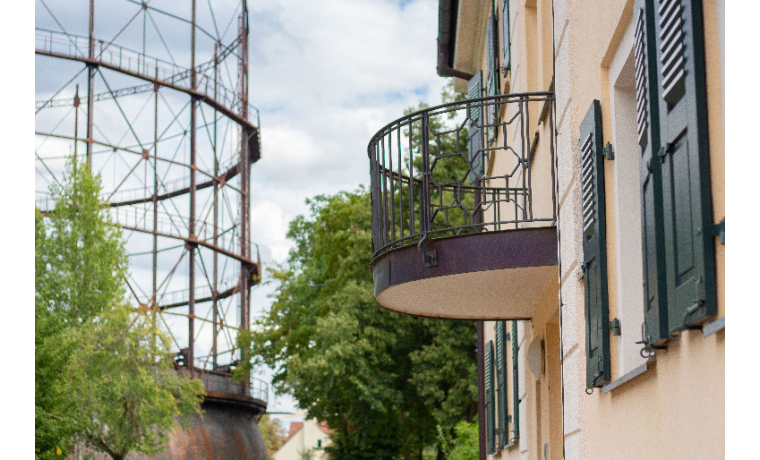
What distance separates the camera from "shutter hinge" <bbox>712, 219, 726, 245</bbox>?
2.08m

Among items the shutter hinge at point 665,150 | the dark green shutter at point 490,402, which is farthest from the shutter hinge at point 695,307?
the dark green shutter at point 490,402

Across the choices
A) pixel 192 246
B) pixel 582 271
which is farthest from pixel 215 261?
pixel 582 271

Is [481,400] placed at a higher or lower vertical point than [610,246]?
lower

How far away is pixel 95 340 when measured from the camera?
25453 millimetres

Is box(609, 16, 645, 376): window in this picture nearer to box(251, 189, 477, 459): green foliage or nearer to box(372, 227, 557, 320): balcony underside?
box(372, 227, 557, 320): balcony underside

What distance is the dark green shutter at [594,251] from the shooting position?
3.64m

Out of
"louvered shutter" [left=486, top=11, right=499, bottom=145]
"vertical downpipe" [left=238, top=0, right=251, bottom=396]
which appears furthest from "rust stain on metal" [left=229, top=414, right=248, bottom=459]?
"louvered shutter" [left=486, top=11, right=499, bottom=145]

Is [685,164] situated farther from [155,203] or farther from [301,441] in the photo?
[301,441]

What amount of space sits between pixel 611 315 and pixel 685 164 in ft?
4.43

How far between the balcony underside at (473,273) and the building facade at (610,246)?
0.04ft

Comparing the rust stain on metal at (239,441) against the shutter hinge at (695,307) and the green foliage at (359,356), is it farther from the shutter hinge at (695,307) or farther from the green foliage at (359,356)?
the shutter hinge at (695,307)
